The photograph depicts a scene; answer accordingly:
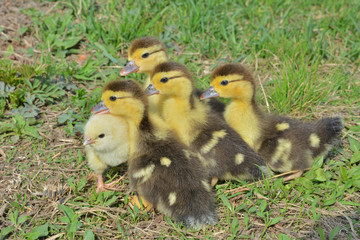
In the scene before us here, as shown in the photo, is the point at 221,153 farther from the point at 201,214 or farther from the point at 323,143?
the point at 323,143

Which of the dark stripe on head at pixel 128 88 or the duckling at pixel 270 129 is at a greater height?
the dark stripe on head at pixel 128 88

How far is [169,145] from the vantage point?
3320mm

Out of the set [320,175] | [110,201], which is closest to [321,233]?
[320,175]

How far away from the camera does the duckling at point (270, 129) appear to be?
3598mm

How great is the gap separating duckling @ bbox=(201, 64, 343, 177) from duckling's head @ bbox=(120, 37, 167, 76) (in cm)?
71

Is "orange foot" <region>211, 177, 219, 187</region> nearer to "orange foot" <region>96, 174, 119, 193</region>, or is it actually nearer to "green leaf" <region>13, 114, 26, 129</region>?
"orange foot" <region>96, 174, 119, 193</region>

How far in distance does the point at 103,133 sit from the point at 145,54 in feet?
3.76

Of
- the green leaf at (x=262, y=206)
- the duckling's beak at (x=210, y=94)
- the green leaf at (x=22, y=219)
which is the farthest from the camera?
the duckling's beak at (x=210, y=94)

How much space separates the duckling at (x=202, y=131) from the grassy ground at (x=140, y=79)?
Answer: 19 centimetres

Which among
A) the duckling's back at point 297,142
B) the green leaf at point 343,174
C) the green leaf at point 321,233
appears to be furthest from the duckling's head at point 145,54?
the green leaf at point 321,233

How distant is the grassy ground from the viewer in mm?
3293

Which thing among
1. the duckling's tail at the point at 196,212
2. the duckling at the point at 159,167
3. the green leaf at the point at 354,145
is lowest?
the green leaf at the point at 354,145

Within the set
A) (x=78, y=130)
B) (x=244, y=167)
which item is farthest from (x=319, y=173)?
(x=78, y=130)

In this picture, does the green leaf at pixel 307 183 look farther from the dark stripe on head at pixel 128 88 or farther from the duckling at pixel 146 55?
the dark stripe on head at pixel 128 88
